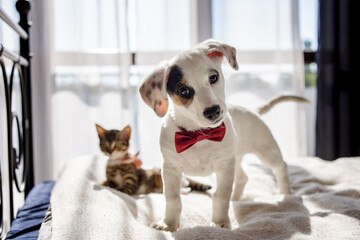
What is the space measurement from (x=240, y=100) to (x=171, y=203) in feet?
5.81

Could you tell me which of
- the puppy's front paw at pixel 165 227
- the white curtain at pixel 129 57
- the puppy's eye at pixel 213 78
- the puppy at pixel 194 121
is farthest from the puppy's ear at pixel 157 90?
the white curtain at pixel 129 57

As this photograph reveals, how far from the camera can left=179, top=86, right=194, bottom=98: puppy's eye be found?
38.1 inches

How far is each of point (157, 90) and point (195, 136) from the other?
177 mm

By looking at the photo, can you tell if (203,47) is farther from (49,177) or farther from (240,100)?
(49,177)

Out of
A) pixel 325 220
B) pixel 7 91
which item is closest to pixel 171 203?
pixel 325 220

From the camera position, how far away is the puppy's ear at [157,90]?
102cm

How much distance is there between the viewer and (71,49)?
2.54 metres

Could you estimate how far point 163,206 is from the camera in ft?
4.12

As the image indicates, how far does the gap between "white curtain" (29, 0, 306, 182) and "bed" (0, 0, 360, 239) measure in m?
0.79

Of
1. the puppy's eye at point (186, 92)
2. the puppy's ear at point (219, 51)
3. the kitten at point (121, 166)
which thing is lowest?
the kitten at point (121, 166)

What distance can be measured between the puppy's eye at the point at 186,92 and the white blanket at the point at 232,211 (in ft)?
1.17

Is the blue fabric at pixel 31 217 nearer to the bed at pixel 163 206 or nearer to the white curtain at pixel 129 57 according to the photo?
the bed at pixel 163 206

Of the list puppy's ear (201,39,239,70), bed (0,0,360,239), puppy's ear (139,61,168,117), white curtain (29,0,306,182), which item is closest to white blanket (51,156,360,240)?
bed (0,0,360,239)

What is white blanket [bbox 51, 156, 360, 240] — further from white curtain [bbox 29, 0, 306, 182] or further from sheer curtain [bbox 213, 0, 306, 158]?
sheer curtain [bbox 213, 0, 306, 158]
